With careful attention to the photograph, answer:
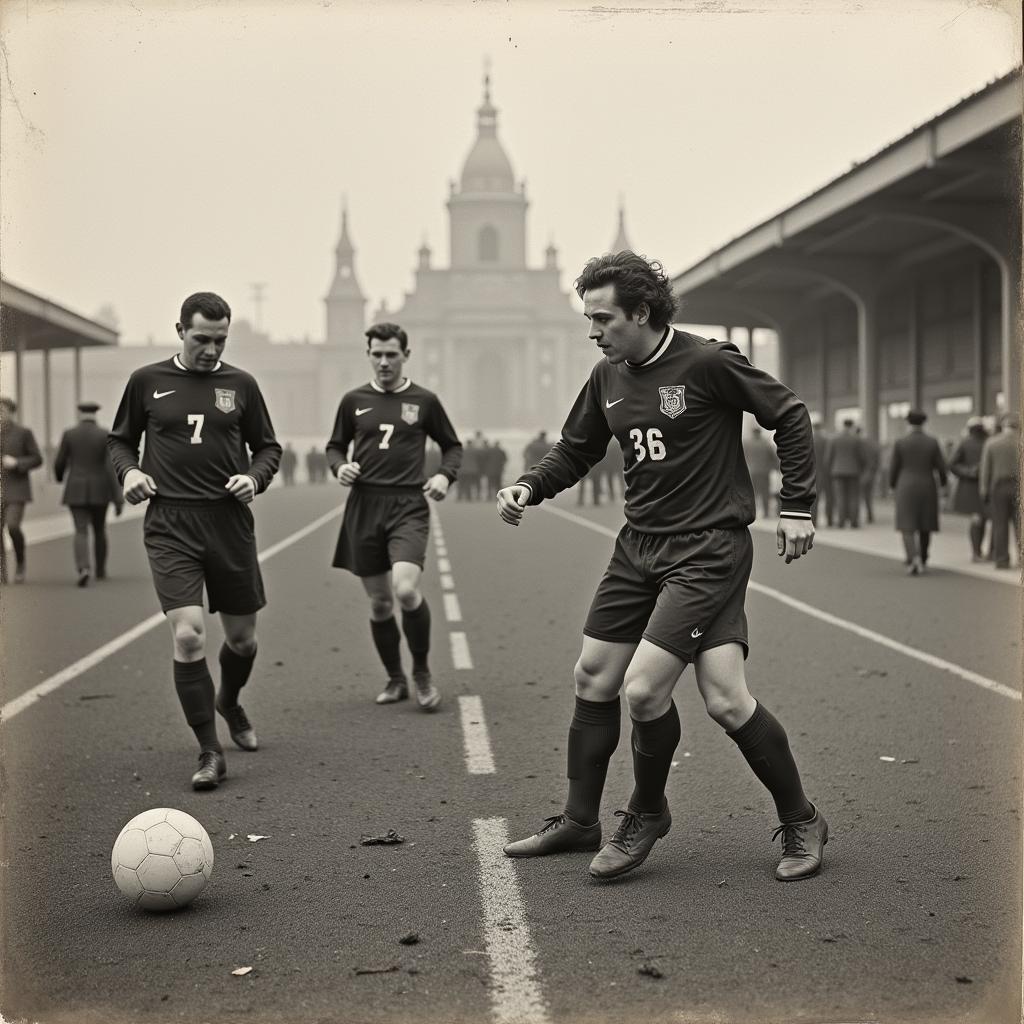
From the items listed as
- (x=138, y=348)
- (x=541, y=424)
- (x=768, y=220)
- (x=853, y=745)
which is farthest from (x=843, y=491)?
(x=138, y=348)

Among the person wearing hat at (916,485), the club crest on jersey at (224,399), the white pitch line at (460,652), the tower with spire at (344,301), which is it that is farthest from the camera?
the tower with spire at (344,301)

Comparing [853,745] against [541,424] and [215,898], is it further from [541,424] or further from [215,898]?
[541,424]

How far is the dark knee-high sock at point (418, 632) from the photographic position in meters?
7.87

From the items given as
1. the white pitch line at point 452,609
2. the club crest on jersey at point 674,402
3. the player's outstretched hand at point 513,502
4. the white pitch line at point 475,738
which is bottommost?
the white pitch line at point 475,738

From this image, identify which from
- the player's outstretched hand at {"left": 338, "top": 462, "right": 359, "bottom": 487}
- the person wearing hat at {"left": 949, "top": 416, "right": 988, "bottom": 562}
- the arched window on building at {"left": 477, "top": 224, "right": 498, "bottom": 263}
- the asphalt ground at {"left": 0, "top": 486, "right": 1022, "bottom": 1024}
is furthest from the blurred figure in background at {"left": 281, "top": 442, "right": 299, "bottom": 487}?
the arched window on building at {"left": 477, "top": 224, "right": 498, "bottom": 263}

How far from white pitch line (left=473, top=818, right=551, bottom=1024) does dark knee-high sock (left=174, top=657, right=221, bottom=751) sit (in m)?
1.45

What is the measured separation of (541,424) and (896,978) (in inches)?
3942

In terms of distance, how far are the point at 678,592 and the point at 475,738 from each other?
9.21ft

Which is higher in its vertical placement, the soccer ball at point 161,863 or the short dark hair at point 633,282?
the short dark hair at point 633,282

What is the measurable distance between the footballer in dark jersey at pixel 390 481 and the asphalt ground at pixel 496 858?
601 mm

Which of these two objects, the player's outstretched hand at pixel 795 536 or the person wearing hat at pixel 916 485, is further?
the person wearing hat at pixel 916 485

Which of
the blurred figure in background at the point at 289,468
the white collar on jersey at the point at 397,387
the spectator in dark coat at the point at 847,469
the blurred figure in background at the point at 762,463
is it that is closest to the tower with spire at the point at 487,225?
the blurred figure in background at the point at 289,468

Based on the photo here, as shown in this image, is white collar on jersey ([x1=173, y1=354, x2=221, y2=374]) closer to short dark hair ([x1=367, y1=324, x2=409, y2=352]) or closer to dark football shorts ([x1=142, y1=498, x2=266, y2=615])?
dark football shorts ([x1=142, y1=498, x2=266, y2=615])

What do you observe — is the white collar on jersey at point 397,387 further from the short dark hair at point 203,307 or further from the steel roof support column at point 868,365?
the steel roof support column at point 868,365
